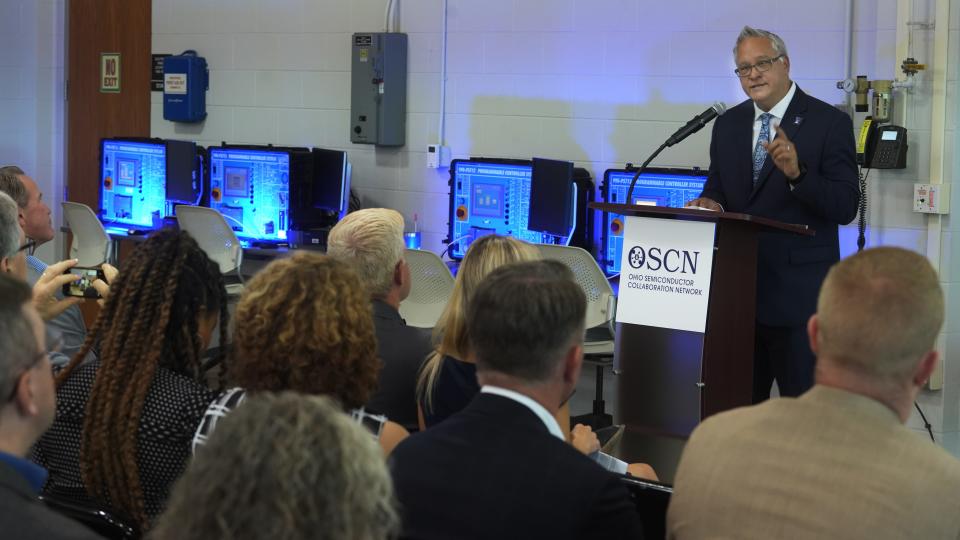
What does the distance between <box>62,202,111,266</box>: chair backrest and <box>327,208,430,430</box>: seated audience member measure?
4479 millimetres

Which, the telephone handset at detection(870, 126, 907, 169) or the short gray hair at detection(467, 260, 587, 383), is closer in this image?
the short gray hair at detection(467, 260, 587, 383)

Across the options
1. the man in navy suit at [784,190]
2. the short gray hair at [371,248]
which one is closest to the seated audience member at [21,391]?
the short gray hair at [371,248]

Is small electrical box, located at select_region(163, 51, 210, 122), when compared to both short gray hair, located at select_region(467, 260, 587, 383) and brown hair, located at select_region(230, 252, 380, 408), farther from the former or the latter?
short gray hair, located at select_region(467, 260, 587, 383)

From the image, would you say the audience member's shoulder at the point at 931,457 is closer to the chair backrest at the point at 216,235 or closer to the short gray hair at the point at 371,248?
the short gray hair at the point at 371,248

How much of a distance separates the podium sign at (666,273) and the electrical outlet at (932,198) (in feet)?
7.62

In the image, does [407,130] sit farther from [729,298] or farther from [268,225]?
[729,298]

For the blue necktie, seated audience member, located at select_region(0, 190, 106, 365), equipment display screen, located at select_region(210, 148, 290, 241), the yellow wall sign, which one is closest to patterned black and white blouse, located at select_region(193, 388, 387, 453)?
seated audience member, located at select_region(0, 190, 106, 365)

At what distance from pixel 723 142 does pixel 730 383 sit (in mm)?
859

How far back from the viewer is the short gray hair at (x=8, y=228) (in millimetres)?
3166

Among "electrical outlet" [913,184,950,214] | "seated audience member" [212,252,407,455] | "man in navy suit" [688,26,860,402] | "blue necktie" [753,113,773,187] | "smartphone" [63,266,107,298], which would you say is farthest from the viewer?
"electrical outlet" [913,184,950,214]

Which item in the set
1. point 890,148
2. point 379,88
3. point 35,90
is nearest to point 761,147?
point 890,148

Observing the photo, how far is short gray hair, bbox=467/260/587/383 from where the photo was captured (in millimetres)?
1826

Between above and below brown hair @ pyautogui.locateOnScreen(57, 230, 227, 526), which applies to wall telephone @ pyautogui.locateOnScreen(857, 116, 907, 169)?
above

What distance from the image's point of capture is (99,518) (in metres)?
1.99
